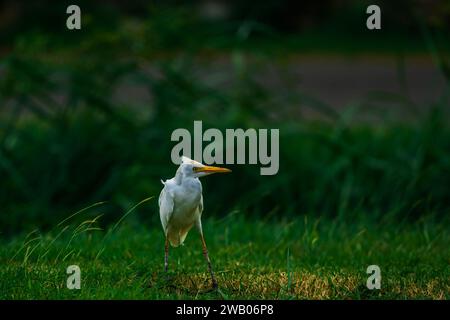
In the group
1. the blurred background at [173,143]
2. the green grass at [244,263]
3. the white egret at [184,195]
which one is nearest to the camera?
the white egret at [184,195]

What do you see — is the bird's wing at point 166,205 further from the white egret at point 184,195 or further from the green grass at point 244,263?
the green grass at point 244,263

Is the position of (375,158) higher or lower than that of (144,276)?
higher

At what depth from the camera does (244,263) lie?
4.42 metres

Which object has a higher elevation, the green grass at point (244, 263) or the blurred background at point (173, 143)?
the blurred background at point (173, 143)

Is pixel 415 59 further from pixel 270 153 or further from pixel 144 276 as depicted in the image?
pixel 144 276

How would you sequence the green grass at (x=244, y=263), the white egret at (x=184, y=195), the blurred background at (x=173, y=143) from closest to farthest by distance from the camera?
the white egret at (x=184, y=195) → the green grass at (x=244, y=263) → the blurred background at (x=173, y=143)

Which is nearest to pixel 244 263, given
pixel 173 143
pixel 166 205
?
pixel 166 205

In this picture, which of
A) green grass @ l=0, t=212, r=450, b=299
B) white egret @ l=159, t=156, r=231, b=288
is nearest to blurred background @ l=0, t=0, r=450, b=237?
green grass @ l=0, t=212, r=450, b=299

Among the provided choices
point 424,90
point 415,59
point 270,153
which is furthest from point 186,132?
point 415,59

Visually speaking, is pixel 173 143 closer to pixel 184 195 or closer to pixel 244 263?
pixel 244 263

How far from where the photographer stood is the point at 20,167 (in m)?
6.69

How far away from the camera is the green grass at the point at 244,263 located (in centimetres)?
379

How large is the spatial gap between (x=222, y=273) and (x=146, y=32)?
11.6 feet

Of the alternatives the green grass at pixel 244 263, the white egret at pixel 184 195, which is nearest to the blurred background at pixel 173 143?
the green grass at pixel 244 263
